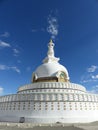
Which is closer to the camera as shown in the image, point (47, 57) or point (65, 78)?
point (65, 78)

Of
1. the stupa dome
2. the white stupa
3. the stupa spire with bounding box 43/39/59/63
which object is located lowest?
the white stupa

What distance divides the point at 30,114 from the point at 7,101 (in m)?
5.60

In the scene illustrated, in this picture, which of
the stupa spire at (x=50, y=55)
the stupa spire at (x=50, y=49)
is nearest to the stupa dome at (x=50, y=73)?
the stupa spire at (x=50, y=55)

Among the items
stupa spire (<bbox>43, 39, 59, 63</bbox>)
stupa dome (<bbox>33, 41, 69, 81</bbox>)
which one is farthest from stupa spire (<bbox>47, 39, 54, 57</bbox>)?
stupa dome (<bbox>33, 41, 69, 81</bbox>)

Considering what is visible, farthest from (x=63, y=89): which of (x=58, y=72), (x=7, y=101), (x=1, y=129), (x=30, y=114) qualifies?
(x=1, y=129)

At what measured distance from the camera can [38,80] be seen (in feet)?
104

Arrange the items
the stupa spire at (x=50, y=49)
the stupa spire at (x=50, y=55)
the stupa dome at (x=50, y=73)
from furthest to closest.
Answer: the stupa spire at (x=50, y=49)
the stupa spire at (x=50, y=55)
the stupa dome at (x=50, y=73)

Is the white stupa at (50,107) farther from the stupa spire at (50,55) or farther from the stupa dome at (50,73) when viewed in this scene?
the stupa spire at (50,55)

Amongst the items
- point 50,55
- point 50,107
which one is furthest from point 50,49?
point 50,107

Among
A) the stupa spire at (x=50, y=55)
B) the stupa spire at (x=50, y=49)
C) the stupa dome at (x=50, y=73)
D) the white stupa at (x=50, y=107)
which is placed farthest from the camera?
the stupa spire at (x=50, y=49)

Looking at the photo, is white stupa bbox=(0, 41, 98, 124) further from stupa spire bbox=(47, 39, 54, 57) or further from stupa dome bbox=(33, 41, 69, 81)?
stupa spire bbox=(47, 39, 54, 57)

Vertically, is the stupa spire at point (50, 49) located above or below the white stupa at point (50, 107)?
above

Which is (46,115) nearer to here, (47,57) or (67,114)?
(67,114)

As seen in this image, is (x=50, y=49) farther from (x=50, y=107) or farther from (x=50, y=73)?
(x=50, y=107)
